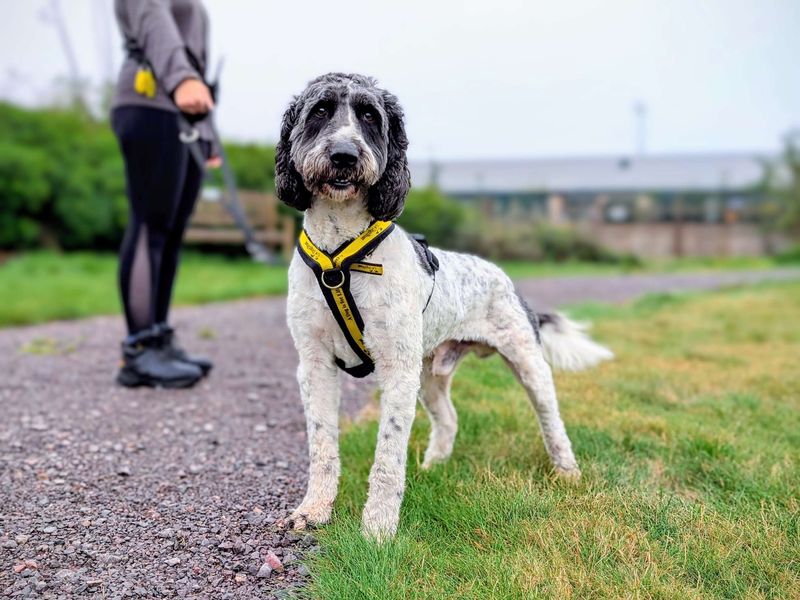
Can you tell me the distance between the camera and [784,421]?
4.38m

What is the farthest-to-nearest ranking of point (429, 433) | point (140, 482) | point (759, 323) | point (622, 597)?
point (759, 323) < point (429, 433) < point (140, 482) < point (622, 597)

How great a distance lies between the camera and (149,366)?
16.6ft

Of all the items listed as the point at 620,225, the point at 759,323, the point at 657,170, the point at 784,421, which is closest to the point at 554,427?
the point at 784,421

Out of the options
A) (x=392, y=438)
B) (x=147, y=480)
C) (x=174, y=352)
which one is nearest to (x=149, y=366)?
(x=174, y=352)

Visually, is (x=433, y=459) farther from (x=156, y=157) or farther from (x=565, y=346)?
(x=156, y=157)

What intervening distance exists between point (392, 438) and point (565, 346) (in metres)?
1.51

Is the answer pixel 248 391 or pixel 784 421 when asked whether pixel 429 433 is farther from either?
pixel 784 421

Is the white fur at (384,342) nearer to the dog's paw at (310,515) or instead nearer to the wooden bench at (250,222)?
the dog's paw at (310,515)

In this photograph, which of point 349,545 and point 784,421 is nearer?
point 349,545

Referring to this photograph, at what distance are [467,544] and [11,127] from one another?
14741 millimetres

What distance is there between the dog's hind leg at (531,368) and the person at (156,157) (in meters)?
2.21

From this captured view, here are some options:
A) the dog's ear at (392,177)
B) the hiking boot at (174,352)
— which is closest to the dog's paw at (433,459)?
the dog's ear at (392,177)

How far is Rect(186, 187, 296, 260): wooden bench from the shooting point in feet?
50.2

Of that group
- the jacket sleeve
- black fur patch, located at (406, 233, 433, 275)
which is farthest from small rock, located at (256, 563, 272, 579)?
the jacket sleeve
